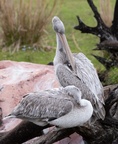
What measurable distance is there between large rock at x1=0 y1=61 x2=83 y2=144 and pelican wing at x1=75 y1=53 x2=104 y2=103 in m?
0.74

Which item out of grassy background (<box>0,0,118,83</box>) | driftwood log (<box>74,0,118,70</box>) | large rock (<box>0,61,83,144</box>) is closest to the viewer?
large rock (<box>0,61,83,144</box>)

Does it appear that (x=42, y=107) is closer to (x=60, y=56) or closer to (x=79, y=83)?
(x=79, y=83)

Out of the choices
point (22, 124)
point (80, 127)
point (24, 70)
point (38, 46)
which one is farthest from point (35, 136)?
point (38, 46)

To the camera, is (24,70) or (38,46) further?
(38,46)

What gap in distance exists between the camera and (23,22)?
34.2ft

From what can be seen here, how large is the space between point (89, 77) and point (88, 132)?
0.67 metres

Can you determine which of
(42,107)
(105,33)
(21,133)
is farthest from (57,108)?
(105,33)

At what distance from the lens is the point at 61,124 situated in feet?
15.4

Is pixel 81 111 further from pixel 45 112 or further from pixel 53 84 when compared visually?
pixel 53 84

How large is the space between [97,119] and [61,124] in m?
0.57

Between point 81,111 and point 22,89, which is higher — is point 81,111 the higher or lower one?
the higher one

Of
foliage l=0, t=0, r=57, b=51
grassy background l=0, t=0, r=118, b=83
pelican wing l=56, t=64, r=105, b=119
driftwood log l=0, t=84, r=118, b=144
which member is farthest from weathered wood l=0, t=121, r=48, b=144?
foliage l=0, t=0, r=57, b=51

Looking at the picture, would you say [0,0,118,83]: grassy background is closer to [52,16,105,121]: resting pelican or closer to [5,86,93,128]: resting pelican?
[52,16,105,121]: resting pelican

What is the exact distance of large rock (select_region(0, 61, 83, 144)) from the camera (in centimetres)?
612
